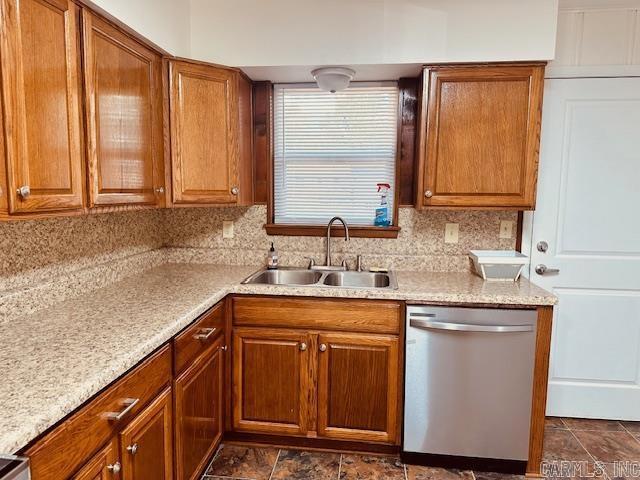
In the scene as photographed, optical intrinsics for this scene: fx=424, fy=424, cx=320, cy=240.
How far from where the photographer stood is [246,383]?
218 cm

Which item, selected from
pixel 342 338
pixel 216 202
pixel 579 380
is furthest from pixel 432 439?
pixel 216 202

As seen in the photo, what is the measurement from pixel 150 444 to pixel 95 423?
0.36m

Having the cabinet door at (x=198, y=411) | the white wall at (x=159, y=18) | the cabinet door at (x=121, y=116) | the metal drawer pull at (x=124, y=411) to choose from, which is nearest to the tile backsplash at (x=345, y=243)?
the cabinet door at (x=121, y=116)

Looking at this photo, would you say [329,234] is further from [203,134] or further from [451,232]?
[203,134]

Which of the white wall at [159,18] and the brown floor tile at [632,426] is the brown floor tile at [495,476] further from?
the white wall at [159,18]

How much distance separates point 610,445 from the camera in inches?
90.3

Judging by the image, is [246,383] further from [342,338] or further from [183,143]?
[183,143]

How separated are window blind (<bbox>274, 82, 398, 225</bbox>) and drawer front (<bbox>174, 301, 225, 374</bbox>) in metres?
0.89

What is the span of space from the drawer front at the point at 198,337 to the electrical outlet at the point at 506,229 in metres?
1.66

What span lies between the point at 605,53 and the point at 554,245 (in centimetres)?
110

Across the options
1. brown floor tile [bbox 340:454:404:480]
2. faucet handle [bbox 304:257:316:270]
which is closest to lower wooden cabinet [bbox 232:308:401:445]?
brown floor tile [bbox 340:454:404:480]

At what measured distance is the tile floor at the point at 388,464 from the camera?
6.68 ft

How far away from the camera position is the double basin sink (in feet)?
8.00

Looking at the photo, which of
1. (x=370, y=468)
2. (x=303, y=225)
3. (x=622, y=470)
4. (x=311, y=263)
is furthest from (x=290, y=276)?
(x=622, y=470)
